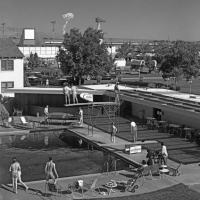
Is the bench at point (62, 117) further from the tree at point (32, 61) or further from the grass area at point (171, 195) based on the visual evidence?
the tree at point (32, 61)

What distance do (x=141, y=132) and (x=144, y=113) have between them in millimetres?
6435

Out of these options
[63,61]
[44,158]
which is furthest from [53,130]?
[63,61]

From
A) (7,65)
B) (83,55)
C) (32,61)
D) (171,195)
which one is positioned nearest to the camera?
(171,195)

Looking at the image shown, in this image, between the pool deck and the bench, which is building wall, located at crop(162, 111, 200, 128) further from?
the pool deck

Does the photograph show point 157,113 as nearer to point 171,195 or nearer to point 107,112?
point 107,112

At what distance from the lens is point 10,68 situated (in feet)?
148

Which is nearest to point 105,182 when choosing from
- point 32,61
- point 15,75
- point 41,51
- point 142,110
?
point 142,110

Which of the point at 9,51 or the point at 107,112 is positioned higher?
the point at 9,51

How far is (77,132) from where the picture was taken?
33.4 meters

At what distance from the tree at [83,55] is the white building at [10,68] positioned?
8554mm

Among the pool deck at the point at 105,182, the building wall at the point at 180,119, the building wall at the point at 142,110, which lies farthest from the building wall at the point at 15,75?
the pool deck at the point at 105,182

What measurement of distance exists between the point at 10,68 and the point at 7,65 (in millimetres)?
442

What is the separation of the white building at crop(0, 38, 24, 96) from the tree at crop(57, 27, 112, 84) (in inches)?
337

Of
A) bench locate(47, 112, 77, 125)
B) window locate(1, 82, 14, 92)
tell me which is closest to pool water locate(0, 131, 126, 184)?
bench locate(47, 112, 77, 125)
